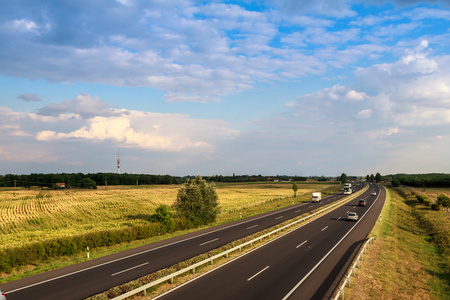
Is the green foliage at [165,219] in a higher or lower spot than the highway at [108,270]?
higher

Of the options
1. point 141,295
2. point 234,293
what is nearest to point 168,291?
point 141,295

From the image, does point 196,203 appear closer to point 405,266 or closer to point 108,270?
point 108,270

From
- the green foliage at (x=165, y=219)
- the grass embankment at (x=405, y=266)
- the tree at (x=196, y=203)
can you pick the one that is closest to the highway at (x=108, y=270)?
the green foliage at (x=165, y=219)

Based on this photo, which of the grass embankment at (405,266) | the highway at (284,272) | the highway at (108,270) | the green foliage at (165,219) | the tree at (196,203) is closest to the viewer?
the highway at (284,272)

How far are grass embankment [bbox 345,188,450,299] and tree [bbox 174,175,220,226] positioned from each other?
73.2 feet

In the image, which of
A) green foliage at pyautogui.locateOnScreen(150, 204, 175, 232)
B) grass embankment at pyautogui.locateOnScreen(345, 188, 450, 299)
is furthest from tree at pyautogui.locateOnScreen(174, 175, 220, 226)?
grass embankment at pyautogui.locateOnScreen(345, 188, 450, 299)

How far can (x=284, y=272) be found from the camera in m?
20.0

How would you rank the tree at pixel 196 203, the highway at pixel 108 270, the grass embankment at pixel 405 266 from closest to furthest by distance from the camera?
1. the highway at pixel 108 270
2. the grass embankment at pixel 405 266
3. the tree at pixel 196 203

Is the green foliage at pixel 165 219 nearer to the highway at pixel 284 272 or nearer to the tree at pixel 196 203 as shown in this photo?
the tree at pixel 196 203

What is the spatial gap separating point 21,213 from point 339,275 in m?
63.2

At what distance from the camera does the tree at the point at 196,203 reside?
42394mm

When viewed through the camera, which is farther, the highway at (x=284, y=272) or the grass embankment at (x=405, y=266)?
the grass embankment at (x=405, y=266)

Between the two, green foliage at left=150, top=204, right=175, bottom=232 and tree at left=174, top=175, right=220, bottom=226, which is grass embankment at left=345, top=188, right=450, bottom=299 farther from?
green foliage at left=150, top=204, right=175, bottom=232

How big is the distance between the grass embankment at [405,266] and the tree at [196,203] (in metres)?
22.3
